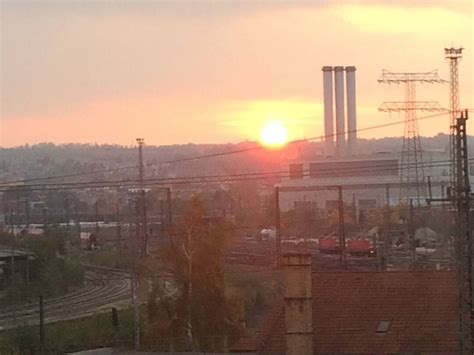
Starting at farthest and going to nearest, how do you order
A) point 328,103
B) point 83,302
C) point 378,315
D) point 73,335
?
point 328,103 < point 83,302 < point 73,335 < point 378,315

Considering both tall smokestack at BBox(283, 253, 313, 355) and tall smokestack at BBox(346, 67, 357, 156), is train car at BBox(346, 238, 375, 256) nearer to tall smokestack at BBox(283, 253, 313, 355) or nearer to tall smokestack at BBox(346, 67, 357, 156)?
tall smokestack at BBox(283, 253, 313, 355)

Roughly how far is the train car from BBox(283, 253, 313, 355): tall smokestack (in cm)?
1522

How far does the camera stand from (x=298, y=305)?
11727 millimetres

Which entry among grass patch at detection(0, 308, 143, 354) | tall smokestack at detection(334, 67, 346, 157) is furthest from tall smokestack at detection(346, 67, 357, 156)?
grass patch at detection(0, 308, 143, 354)

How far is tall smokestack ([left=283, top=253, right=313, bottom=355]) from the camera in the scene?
1154 cm

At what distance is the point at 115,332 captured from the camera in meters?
18.2

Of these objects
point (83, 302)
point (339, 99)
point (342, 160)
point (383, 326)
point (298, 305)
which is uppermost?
point (339, 99)

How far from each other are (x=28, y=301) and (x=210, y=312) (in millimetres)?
9924

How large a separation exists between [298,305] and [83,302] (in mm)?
12125

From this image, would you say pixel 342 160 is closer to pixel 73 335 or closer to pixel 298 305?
pixel 73 335

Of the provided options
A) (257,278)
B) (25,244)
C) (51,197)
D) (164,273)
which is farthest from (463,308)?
(51,197)

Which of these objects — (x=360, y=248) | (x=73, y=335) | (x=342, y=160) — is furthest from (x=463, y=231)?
(x=342, y=160)

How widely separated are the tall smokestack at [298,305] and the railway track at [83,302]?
8.31m

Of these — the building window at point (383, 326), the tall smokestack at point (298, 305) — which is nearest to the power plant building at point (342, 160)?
the building window at point (383, 326)
